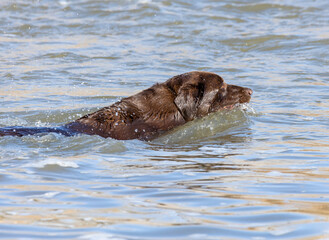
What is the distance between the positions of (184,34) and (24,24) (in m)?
4.69

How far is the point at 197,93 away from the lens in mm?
7508

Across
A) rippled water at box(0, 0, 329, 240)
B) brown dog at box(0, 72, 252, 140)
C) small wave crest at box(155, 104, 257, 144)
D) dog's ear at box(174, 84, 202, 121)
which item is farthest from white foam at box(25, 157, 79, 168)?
dog's ear at box(174, 84, 202, 121)

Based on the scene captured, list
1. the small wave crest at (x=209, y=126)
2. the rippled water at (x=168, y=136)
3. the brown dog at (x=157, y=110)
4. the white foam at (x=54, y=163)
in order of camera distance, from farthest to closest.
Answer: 1. the small wave crest at (x=209, y=126)
2. the brown dog at (x=157, y=110)
3. the white foam at (x=54, y=163)
4. the rippled water at (x=168, y=136)

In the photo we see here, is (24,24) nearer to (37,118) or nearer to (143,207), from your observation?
(37,118)

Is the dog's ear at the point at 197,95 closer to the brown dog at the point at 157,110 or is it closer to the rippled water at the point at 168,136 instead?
the brown dog at the point at 157,110

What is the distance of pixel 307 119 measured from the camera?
8.57 m

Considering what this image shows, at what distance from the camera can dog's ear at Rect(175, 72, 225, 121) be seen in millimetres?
7414

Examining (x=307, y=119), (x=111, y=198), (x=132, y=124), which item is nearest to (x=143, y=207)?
(x=111, y=198)

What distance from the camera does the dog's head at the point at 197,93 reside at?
743 cm

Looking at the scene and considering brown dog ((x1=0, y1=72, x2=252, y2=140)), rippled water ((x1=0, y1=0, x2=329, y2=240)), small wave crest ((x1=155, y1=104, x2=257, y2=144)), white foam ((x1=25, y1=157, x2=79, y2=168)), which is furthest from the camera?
small wave crest ((x1=155, y1=104, x2=257, y2=144))

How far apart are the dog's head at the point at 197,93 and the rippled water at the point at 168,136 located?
20 centimetres

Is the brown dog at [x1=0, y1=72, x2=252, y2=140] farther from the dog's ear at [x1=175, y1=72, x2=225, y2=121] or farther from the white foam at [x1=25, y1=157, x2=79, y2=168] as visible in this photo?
the white foam at [x1=25, y1=157, x2=79, y2=168]

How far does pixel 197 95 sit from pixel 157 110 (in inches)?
20.2

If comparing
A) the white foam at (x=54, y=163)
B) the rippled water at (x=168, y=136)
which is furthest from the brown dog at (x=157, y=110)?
the white foam at (x=54, y=163)
